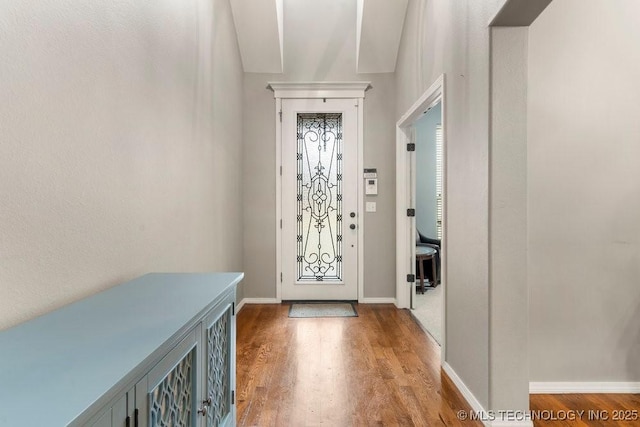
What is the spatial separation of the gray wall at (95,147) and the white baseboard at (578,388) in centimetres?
232

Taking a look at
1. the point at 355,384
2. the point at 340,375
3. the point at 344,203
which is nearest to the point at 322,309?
the point at 344,203

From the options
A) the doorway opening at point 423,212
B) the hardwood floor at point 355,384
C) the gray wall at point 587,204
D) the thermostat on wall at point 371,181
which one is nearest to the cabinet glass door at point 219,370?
the hardwood floor at point 355,384

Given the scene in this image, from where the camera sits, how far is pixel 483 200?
6.22 feet

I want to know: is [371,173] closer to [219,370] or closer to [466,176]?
[466,176]

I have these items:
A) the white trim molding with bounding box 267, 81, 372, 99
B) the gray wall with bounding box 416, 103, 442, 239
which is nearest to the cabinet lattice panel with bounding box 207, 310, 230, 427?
the white trim molding with bounding box 267, 81, 372, 99

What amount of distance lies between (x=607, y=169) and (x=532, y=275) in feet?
2.61

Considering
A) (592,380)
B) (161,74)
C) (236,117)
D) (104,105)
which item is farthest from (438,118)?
(104,105)

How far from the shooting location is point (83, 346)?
2.66 ft

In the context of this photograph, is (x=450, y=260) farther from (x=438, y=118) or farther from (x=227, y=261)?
(x=438, y=118)

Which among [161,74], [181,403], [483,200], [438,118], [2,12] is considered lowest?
[181,403]

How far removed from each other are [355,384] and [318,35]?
11.6 feet

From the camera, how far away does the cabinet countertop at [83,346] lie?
0.59 meters

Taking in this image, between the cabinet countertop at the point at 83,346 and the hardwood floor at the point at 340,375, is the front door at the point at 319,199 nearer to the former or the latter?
the hardwood floor at the point at 340,375

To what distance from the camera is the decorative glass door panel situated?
419 centimetres
